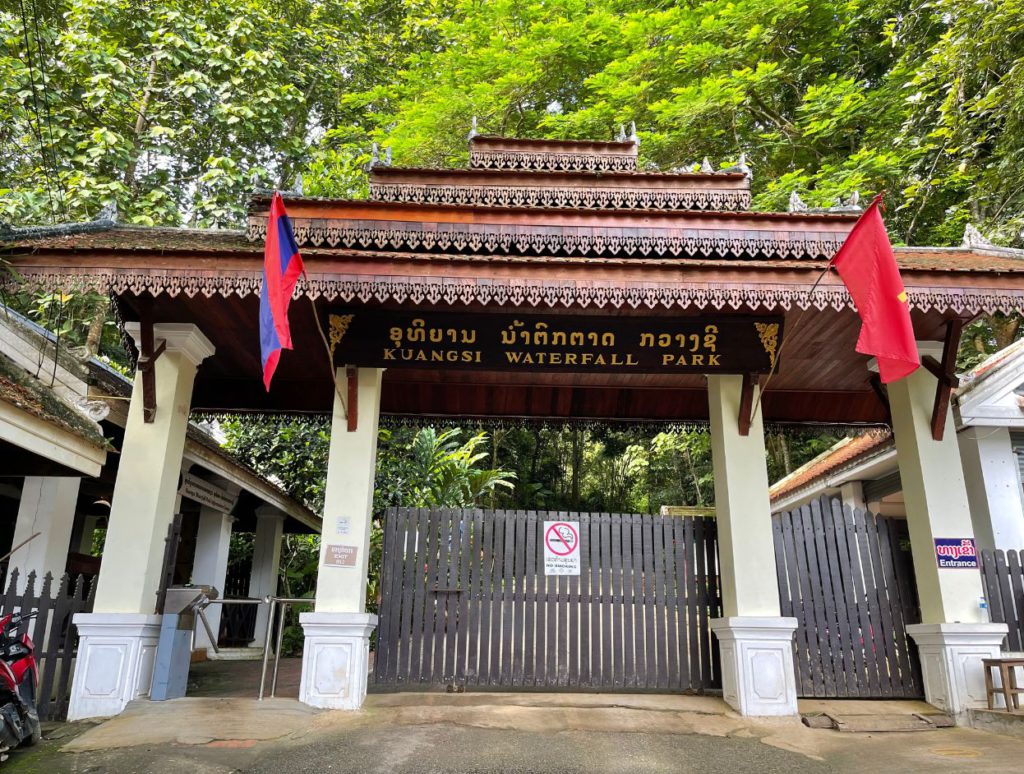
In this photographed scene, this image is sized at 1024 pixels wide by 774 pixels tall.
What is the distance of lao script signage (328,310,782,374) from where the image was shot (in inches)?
239

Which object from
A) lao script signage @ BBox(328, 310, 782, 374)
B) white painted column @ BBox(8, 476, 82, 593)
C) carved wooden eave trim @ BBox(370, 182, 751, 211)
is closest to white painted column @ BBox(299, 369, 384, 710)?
lao script signage @ BBox(328, 310, 782, 374)

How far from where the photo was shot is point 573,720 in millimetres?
5121

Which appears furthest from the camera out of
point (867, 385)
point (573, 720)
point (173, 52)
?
point (173, 52)

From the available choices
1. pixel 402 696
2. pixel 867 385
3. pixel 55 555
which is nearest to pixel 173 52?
pixel 55 555

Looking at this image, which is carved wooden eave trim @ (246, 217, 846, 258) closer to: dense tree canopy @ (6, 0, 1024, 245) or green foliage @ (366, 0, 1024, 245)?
dense tree canopy @ (6, 0, 1024, 245)

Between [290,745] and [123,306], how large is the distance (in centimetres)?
414

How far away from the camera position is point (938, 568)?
5965mm

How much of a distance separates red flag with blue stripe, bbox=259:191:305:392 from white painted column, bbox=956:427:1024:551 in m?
7.71

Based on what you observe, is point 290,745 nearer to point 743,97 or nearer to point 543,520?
point 543,520

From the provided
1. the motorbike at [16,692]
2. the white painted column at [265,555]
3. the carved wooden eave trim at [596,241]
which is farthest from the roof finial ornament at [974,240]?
the white painted column at [265,555]

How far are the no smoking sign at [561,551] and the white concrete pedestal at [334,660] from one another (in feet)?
6.24

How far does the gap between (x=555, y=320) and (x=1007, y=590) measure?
4.90 metres

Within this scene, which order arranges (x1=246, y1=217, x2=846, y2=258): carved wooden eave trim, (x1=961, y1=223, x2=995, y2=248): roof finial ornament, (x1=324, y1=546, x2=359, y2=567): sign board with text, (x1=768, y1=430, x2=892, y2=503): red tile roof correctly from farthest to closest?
(x1=768, y1=430, x2=892, y2=503): red tile roof, (x1=961, y1=223, x2=995, y2=248): roof finial ornament, (x1=246, y1=217, x2=846, y2=258): carved wooden eave trim, (x1=324, y1=546, x2=359, y2=567): sign board with text

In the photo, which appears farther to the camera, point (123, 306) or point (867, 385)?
point (867, 385)
